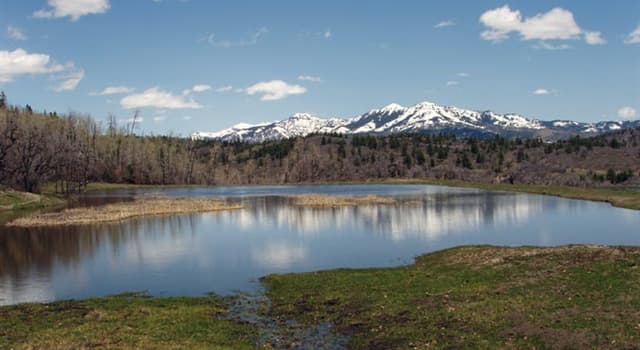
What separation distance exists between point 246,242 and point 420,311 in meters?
35.2

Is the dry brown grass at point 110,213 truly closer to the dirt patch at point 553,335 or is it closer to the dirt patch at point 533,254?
the dirt patch at point 533,254

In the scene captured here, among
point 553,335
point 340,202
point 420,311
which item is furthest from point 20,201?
point 553,335

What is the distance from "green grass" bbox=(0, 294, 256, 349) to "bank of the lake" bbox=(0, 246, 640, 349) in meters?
0.06

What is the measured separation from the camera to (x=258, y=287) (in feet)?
129

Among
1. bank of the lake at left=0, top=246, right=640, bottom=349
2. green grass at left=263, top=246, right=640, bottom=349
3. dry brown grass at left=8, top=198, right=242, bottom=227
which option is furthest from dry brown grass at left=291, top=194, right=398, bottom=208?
bank of the lake at left=0, top=246, right=640, bottom=349

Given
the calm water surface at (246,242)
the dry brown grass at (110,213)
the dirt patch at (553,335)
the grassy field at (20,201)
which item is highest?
the grassy field at (20,201)

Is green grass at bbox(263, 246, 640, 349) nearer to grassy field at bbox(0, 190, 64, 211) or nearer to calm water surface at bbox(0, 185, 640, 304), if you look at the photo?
calm water surface at bbox(0, 185, 640, 304)

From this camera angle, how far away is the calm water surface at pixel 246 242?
42438 mm

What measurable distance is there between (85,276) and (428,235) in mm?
37438

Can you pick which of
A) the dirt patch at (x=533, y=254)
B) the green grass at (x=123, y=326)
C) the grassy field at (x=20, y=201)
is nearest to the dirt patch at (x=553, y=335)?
the green grass at (x=123, y=326)

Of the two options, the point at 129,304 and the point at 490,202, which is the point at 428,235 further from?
the point at 490,202

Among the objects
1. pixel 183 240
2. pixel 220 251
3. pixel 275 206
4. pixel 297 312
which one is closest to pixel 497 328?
pixel 297 312

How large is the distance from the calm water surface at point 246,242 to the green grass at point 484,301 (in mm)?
7867

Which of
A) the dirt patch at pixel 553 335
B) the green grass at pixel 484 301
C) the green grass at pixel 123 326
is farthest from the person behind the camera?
the green grass at pixel 123 326
